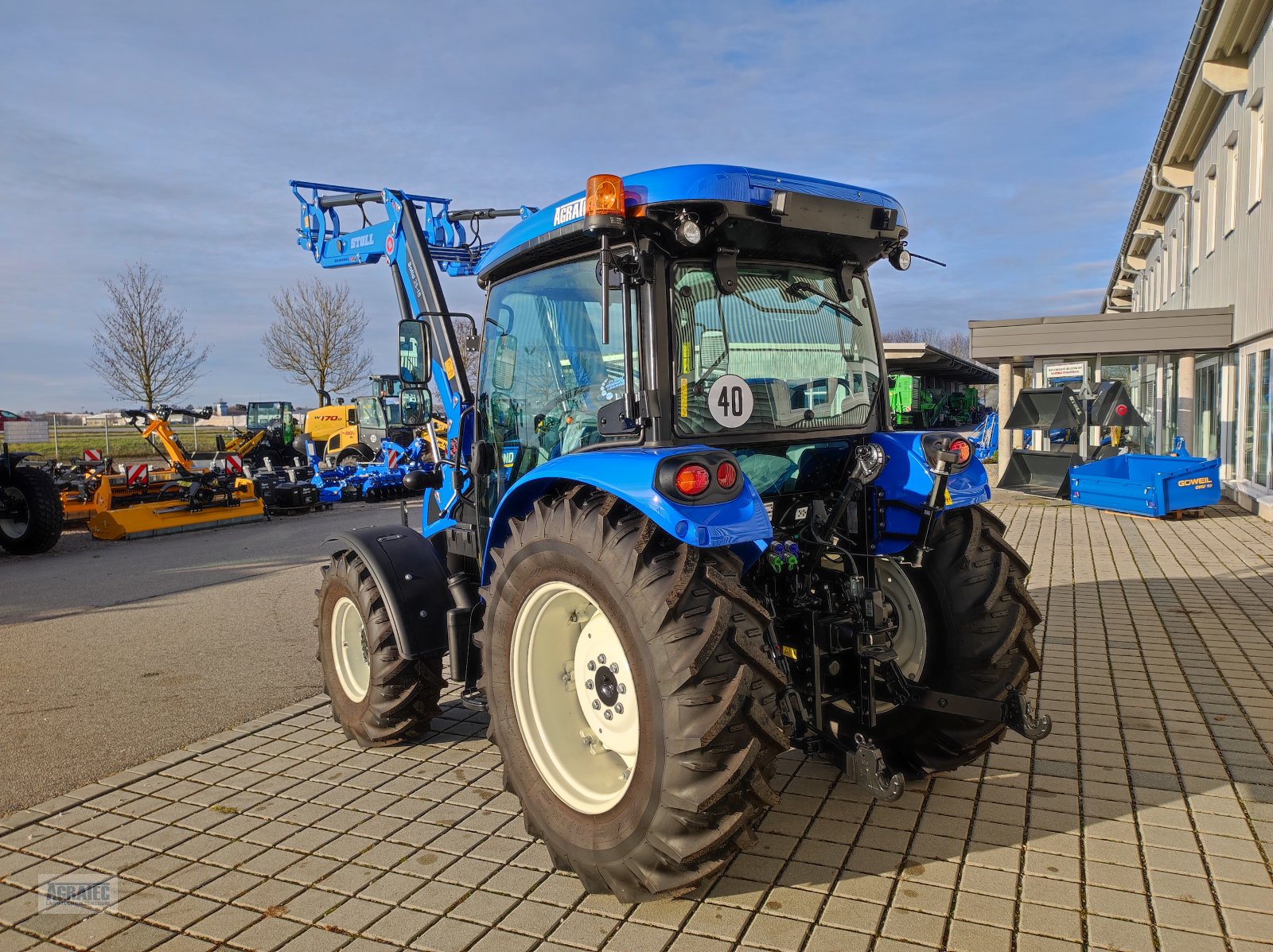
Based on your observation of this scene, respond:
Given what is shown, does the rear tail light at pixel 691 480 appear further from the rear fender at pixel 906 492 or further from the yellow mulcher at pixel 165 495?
the yellow mulcher at pixel 165 495

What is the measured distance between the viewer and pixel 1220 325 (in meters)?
13.6

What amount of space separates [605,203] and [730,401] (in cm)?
86

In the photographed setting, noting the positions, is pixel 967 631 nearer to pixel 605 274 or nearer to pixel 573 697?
pixel 573 697

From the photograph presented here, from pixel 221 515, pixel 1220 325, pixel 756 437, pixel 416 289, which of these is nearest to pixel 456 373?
pixel 416 289

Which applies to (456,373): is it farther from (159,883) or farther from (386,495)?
(386,495)

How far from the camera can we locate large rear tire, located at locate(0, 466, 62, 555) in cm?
1164

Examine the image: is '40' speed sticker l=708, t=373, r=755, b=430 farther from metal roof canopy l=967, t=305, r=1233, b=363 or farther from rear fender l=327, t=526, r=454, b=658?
metal roof canopy l=967, t=305, r=1233, b=363

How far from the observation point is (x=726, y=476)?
2.77 meters

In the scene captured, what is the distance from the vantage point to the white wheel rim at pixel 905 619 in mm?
3672

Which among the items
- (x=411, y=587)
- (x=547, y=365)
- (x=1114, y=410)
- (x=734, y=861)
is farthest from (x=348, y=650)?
(x=1114, y=410)

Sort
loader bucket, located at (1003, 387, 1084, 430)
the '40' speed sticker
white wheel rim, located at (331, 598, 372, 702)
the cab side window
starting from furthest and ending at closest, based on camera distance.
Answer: loader bucket, located at (1003, 387, 1084, 430), white wheel rim, located at (331, 598, 372, 702), the cab side window, the '40' speed sticker

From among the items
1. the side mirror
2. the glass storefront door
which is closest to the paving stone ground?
the side mirror

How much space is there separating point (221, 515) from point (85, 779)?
1108 centimetres

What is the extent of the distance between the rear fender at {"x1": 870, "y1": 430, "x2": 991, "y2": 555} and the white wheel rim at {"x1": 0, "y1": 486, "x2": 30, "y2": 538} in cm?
1223
